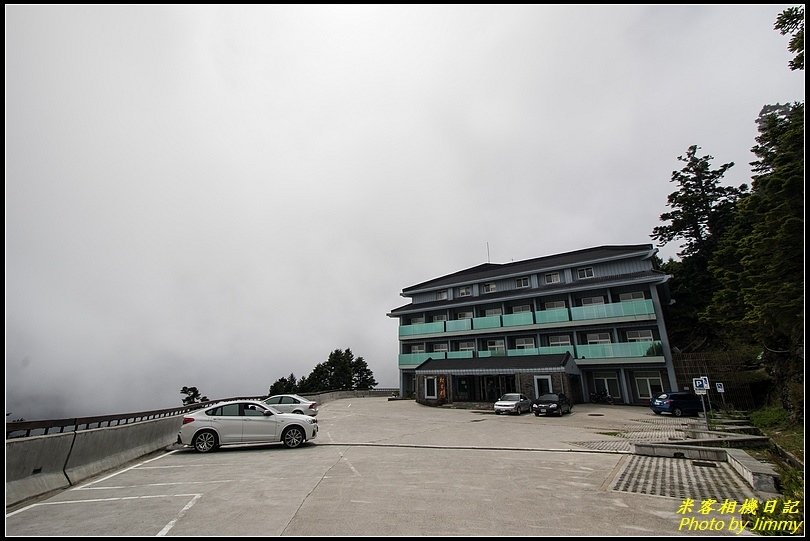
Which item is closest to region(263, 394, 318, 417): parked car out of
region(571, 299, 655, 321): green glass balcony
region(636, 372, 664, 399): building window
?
region(571, 299, 655, 321): green glass balcony

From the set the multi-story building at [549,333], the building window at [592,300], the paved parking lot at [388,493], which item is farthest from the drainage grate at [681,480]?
the building window at [592,300]

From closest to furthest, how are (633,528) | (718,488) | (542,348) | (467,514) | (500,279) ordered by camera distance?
(633,528) < (467,514) < (718,488) < (542,348) < (500,279)

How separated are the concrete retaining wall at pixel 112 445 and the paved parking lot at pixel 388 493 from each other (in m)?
0.45

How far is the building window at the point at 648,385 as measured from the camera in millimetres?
29344

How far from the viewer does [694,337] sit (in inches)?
1371

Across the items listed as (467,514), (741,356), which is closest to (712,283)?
(741,356)

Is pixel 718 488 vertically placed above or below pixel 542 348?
below

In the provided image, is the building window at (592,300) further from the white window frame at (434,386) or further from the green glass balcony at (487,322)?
the white window frame at (434,386)

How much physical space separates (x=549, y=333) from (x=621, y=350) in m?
6.37

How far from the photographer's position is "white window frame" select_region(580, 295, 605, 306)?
33125mm

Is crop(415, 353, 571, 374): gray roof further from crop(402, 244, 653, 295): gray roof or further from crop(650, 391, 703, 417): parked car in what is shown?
crop(402, 244, 653, 295): gray roof

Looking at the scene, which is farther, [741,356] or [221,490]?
[741,356]

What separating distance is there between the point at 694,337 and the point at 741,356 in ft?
34.6

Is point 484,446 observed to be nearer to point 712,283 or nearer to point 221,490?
point 221,490
